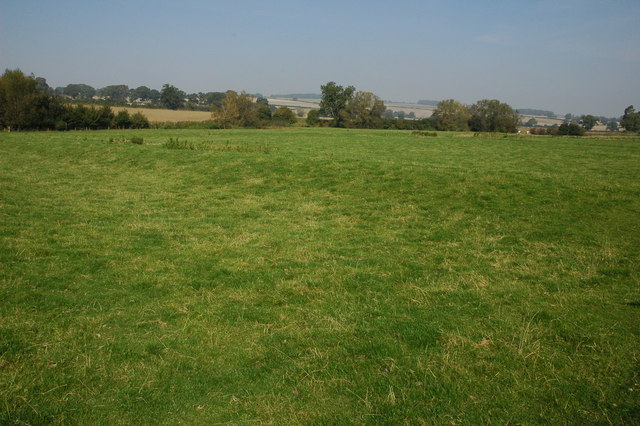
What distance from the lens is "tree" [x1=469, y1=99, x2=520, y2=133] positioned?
4003 inches

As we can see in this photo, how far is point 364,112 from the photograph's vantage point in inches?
4274

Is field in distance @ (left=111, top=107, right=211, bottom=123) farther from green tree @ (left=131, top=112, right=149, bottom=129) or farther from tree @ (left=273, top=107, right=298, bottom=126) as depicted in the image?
tree @ (left=273, top=107, right=298, bottom=126)

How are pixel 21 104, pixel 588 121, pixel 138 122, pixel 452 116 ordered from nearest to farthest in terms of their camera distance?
pixel 21 104
pixel 138 122
pixel 452 116
pixel 588 121

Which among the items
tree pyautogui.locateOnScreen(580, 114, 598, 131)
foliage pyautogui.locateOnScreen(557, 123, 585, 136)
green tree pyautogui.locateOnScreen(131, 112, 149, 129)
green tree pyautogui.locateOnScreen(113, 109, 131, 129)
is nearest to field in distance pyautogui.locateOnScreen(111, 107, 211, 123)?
green tree pyautogui.locateOnScreen(131, 112, 149, 129)

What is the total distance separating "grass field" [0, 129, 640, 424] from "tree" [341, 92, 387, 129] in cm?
9527

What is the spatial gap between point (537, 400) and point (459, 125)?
359 feet

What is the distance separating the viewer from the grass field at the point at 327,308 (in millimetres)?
4773

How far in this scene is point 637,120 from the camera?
95125 millimetres

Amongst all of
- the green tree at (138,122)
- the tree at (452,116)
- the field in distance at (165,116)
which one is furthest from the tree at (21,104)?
the tree at (452,116)

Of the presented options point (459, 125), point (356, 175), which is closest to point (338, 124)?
point (459, 125)

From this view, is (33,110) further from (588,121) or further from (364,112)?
(588,121)

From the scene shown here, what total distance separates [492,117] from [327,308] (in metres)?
113

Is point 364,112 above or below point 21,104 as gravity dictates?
above

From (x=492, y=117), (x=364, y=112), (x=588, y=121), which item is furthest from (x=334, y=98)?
(x=588, y=121)
